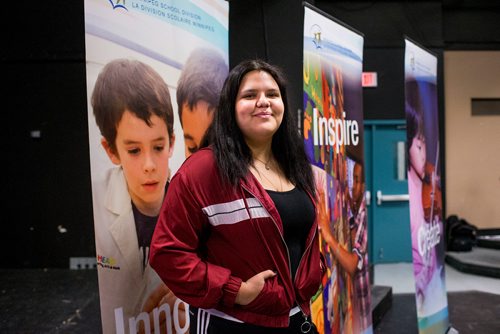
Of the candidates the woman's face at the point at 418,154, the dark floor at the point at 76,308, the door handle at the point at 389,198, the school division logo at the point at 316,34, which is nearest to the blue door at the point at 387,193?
the door handle at the point at 389,198

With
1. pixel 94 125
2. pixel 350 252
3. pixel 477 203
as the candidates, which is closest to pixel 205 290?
pixel 94 125

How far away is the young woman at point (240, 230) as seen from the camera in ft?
3.59

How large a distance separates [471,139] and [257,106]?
18.4 feet

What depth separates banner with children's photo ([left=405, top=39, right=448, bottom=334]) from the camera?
8.45 ft

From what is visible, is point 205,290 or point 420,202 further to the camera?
point 420,202

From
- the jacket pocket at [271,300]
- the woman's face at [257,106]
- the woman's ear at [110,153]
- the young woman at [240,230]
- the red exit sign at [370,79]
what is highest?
the red exit sign at [370,79]

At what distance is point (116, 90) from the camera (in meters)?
1.31

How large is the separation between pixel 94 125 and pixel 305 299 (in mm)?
824

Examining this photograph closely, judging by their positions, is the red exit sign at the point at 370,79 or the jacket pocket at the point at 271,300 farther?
the red exit sign at the point at 370,79

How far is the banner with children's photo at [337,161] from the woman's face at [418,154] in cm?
44

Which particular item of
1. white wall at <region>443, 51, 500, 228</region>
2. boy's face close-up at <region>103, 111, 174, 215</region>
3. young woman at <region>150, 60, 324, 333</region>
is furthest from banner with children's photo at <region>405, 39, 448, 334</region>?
white wall at <region>443, 51, 500, 228</region>

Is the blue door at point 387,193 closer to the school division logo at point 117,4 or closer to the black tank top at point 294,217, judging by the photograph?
the black tank top at point 294,217

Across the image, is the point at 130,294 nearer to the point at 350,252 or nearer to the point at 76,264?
the point at 350,252

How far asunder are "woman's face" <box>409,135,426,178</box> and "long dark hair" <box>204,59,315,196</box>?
4.75ft
